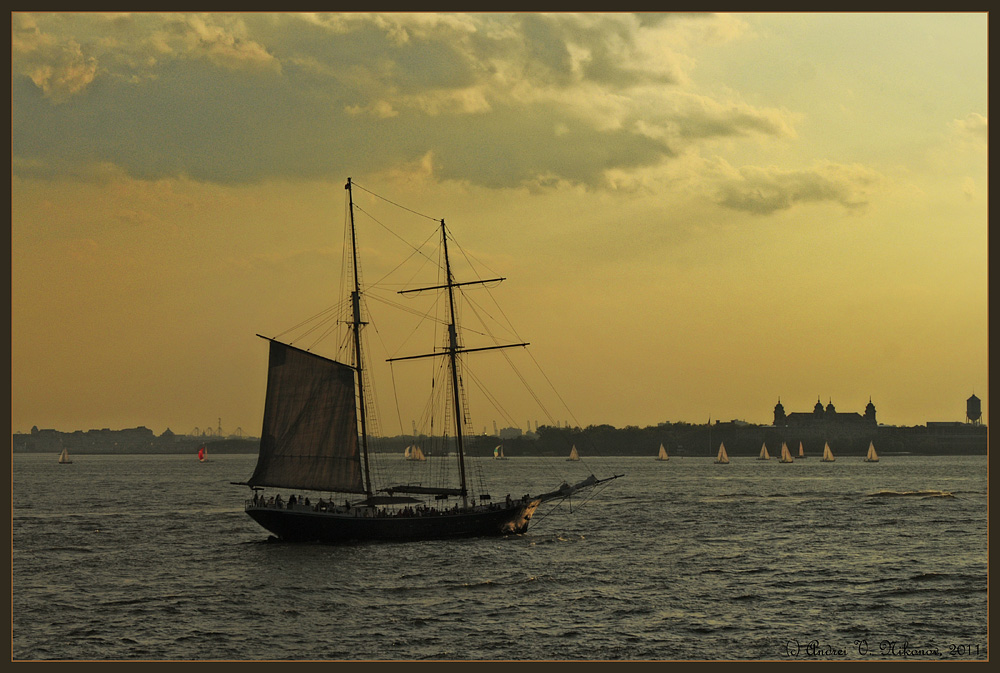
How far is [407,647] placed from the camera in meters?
37.4

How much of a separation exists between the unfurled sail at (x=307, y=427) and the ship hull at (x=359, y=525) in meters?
1.92

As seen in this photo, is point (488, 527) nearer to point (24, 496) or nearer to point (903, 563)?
point (903, 563)

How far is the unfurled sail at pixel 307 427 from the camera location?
63312 millimetres

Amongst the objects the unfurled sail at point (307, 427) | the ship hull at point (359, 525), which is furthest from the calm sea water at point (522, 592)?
the unfurled sail at point (307, 427)

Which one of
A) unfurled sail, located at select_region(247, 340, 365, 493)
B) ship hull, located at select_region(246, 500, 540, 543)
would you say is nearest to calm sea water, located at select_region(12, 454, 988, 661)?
ship hull, located at select_region(246, 500, 540, 543)

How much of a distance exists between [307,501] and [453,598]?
20363mm

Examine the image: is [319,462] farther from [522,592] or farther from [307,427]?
[522,592]

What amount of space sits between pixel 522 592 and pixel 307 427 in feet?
69.9

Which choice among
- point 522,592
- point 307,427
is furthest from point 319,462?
point 522,592

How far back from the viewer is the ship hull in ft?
206

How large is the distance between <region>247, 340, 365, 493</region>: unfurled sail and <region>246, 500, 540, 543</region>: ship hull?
75.7 inches

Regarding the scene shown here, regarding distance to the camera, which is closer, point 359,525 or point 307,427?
point 359,525

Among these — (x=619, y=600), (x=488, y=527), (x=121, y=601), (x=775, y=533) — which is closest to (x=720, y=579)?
(x=619, y=600)

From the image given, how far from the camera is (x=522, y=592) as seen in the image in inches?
1889
